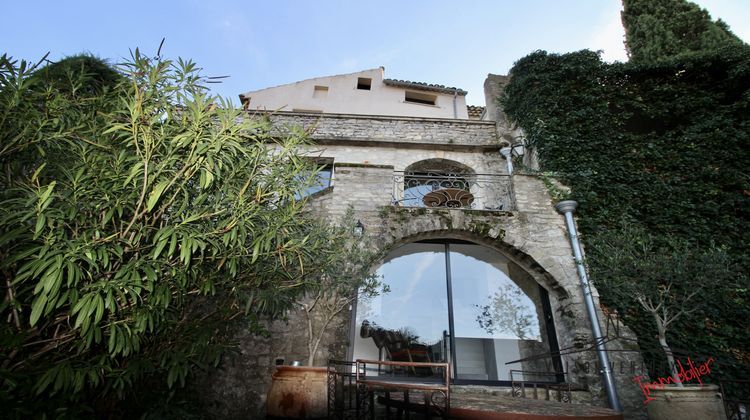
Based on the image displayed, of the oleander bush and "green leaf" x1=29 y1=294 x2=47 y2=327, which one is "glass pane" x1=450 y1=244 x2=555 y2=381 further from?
"green leaf" x1=29 y1=294 x2=47 y2=327

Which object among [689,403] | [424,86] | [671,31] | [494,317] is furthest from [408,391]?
[671,31]

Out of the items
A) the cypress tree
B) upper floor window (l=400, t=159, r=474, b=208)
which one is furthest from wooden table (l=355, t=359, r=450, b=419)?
the cypress tree

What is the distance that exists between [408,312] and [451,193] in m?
2.25

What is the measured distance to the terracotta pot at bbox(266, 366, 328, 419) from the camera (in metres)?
3.45

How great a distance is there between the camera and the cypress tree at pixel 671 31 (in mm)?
11625

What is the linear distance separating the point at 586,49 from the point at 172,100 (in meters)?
8.99

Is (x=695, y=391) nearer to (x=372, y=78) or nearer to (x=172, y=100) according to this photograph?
(x=172, y=100)

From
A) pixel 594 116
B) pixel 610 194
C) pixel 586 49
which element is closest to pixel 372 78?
pixel 586 49

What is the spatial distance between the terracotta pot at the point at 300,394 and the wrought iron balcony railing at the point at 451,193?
3281 mm

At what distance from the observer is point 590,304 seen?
5141 millimetres

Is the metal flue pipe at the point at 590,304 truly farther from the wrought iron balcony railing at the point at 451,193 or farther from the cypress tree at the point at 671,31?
the cypress tree at the point at 671,31

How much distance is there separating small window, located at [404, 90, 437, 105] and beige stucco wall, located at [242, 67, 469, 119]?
0.19m

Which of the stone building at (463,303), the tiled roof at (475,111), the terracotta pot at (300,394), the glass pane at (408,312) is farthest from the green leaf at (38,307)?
the tiled roof at (475,111)

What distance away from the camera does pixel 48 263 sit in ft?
6.67
